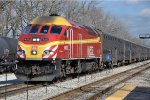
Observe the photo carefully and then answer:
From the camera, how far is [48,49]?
1805 cm

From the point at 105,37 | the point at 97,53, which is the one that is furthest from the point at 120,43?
the point at 97,53

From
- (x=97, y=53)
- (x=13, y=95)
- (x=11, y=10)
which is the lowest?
(x=13, y=95)

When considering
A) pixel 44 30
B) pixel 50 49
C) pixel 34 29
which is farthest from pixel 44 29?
pixel 50 49

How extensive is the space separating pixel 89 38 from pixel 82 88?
8.62 meters

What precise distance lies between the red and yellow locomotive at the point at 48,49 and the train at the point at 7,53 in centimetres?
854

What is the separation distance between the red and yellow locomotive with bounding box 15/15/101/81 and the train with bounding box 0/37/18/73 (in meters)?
8.54

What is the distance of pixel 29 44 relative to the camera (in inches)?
715

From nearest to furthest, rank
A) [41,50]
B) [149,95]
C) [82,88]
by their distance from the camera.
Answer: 1. [149,95]
2. [82,88]
3. [41,50]

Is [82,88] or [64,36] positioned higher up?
[64,36]

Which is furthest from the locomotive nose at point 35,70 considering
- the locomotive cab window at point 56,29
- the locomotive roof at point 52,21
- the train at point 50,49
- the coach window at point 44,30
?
the locomotive roof at point 52,21

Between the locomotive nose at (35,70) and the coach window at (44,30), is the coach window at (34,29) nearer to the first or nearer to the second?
the coach window at (44,30)

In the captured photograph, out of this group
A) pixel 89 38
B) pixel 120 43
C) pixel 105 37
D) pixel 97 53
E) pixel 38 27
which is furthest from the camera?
pixel 120 43

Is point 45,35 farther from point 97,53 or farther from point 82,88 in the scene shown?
point 97,53

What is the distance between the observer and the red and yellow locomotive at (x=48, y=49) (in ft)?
58.7
